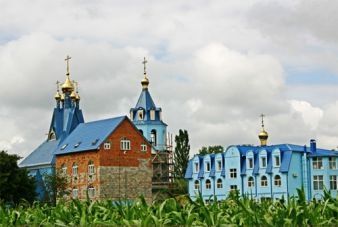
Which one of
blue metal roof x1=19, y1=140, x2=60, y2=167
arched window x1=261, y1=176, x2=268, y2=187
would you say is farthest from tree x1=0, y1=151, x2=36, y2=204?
arched window x1=261, y1=176, x2=268, y2=187

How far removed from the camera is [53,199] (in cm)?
7344

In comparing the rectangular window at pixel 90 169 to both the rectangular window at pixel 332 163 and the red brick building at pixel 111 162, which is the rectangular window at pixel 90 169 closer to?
the red brick building at pixel 111 162

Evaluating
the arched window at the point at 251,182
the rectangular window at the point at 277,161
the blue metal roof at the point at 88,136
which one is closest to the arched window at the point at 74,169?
the blue metal roof at the point at 88,136

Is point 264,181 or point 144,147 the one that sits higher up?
point 144,147

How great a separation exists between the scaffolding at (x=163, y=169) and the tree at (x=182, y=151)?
7.86 feet

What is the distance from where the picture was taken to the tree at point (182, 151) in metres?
90.0

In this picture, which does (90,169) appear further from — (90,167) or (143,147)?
(143,147)

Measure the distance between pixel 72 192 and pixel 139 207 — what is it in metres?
65.5

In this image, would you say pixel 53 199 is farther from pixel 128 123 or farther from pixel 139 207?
pixel 139 207

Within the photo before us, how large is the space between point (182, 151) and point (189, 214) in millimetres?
77434

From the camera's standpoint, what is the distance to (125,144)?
77438mm

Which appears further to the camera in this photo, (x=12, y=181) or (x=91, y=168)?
(x=91, y=168)

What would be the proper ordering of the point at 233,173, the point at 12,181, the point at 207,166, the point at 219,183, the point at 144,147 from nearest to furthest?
the point at 12,181 < the point at 233,173 < the point at 219,183 < the point at 207,166 < the point at 144,147

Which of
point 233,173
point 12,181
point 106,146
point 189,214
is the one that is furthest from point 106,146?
point 189,214
